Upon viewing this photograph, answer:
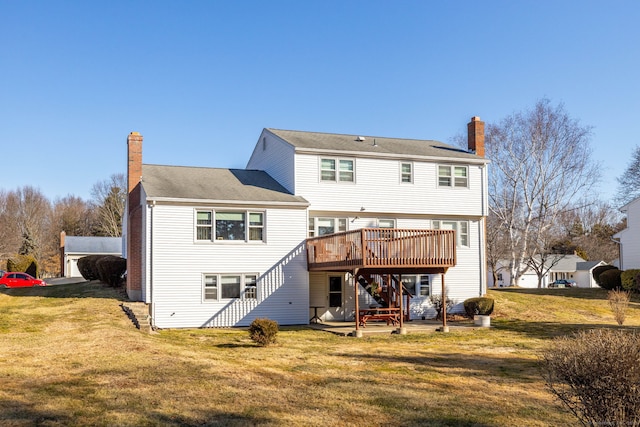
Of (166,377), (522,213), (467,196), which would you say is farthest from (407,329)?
(522,213)

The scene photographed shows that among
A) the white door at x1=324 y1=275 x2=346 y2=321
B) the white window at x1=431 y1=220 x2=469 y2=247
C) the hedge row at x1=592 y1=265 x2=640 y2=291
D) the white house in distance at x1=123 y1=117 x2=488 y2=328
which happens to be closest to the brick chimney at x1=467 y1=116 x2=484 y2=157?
the white house in distance at x1=123 y1=117 x2=488 y2=328

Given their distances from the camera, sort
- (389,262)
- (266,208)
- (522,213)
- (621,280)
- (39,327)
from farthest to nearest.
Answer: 1. (522,213)
2. (621,280)
3. (266,208)
4. (389,262)
5. (39,327)

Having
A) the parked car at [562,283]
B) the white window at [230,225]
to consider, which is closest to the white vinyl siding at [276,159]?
the white window at [230,225]

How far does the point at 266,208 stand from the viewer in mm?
26750

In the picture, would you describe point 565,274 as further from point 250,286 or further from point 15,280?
point 15,280

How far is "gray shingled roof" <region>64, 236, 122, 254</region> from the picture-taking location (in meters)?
61.2

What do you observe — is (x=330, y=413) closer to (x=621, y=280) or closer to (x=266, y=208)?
(x=266, y=208)

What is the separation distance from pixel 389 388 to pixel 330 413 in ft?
8.60

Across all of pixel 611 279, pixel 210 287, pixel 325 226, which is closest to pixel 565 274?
pixel 611 279

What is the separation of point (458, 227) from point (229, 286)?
1172 cm

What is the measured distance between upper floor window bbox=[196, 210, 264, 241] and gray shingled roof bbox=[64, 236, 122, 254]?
39.0 meters

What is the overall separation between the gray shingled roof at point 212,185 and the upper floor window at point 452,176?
7.38 meters

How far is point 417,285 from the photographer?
97.6ft

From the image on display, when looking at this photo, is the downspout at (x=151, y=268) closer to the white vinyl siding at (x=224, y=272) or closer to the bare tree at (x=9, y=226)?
the white vinyl siding at (x=224, y=272)
